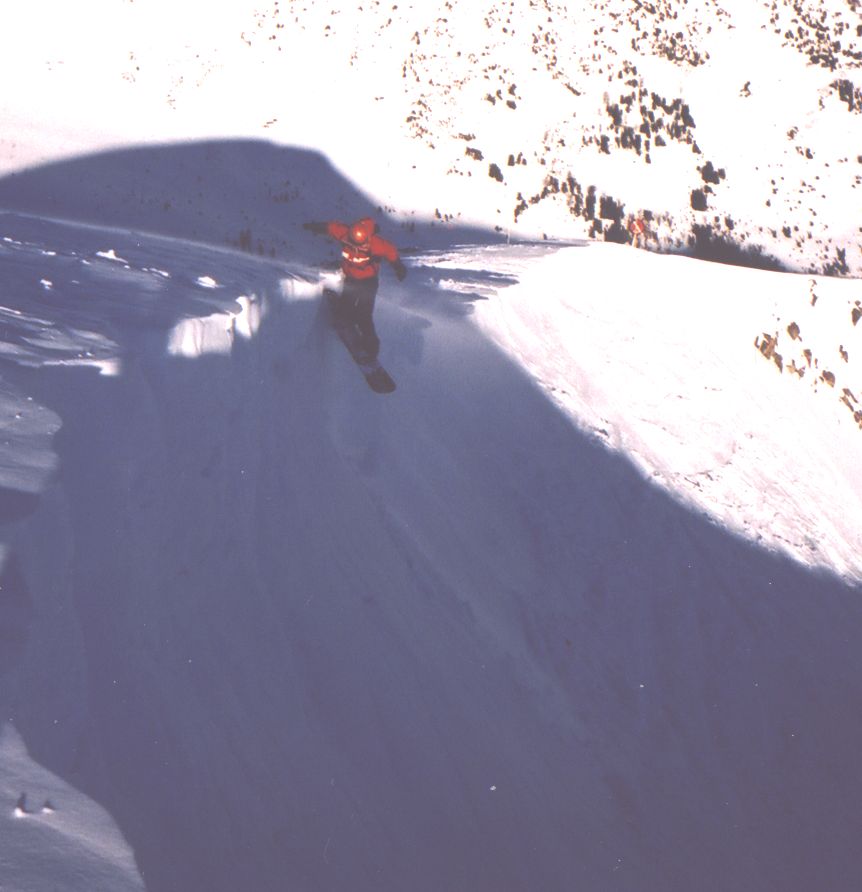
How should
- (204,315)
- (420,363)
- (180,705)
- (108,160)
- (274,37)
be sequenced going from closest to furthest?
(180,705)
(204,315)
(420,363)
(108,160)
(274,37)

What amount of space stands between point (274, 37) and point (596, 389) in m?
11.2

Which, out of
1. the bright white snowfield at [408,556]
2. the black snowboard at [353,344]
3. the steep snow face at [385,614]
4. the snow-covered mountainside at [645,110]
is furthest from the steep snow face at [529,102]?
the steep snow face at [385,614]

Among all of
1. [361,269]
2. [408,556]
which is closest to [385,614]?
[408,556]

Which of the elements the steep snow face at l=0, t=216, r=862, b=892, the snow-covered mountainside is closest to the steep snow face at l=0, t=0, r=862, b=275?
the snow-covered mountainside

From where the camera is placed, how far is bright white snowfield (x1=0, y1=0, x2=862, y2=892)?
271 cm

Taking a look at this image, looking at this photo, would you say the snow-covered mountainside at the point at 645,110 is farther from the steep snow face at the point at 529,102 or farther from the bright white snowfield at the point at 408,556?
the bright white snowfield at the point at 408,556

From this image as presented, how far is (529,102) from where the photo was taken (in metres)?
15.4

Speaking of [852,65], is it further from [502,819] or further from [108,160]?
[502,819]

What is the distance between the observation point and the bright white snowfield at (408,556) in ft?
8.87

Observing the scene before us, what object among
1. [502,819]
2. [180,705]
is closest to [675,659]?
[502,819]

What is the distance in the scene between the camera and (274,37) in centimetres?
1520

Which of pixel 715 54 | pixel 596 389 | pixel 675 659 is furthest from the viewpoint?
pixel 715 54

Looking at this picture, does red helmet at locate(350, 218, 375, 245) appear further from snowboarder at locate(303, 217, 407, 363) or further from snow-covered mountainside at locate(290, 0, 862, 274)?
snow-covered mountainside at locate(290, 0, 862, 274)

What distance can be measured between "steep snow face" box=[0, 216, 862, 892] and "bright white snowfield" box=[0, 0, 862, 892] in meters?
0.02
